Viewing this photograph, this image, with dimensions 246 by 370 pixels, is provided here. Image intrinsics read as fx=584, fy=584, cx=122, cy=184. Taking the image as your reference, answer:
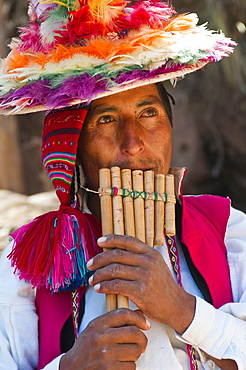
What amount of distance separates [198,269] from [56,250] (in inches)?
22.6

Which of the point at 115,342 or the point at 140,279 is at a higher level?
the point at 140,279

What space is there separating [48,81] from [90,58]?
0.61 ft

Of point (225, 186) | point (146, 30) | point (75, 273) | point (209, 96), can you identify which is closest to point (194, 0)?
point (209, 96)

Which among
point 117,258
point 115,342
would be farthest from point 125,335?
point 117,258

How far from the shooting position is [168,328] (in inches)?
88.1

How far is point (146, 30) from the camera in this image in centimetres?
225

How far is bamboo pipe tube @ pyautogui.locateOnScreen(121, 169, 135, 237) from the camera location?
212 cm

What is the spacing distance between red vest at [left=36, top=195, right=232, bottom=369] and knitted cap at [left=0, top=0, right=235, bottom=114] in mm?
598

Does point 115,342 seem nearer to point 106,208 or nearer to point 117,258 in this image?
point 117,258

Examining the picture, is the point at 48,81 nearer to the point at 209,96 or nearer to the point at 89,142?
the point at 89,142

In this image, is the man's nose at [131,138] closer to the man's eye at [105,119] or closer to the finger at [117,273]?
the man's eye at [105,119]

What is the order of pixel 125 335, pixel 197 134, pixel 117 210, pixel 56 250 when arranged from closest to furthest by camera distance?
pixel 125 335
pixel 117 210
pixel 56 250
pixel 197 134

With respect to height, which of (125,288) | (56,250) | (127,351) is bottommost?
(127,351)

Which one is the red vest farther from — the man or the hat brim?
the hat brim
